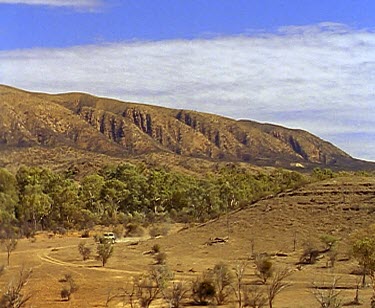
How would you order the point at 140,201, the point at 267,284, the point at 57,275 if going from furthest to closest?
the point at 140,201 → the point at 57,275 → the point at 267,284

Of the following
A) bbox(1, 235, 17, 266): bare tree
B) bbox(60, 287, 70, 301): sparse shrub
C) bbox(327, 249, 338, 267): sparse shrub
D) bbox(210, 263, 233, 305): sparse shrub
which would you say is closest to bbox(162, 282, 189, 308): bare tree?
bbox(210, 263, 233, 305): sparse shrub

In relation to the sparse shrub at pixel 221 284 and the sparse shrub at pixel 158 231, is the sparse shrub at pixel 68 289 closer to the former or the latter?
the sparse shrub at pixel 221 284

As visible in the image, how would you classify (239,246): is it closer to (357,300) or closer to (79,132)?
(357,300)

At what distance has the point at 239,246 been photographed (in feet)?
203

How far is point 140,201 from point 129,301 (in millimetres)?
65985

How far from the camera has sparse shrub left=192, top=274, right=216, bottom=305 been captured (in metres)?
37.4

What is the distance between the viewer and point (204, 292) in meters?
37.5

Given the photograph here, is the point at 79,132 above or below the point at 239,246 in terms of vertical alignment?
above

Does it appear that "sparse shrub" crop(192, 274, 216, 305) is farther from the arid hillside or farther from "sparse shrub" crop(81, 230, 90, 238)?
"sparse shrub" crop(81, 230, 90, 238)

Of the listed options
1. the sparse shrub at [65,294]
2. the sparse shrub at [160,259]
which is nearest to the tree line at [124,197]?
the sparse shrub at [160,259]

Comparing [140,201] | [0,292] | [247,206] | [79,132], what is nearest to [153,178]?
[140,201]

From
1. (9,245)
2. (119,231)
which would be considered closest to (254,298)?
(9,245)

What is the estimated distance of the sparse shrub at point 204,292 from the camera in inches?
1471

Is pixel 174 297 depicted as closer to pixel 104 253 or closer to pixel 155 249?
pixel 104 253
